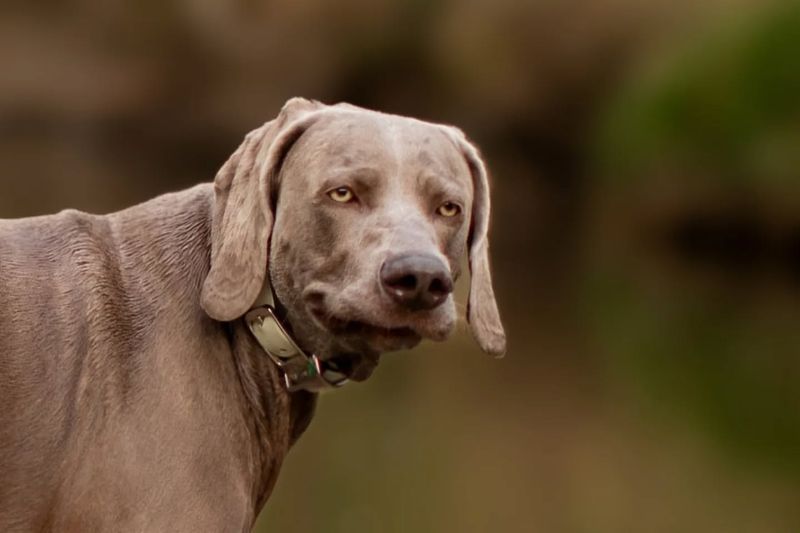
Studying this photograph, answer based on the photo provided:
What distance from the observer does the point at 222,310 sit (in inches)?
162

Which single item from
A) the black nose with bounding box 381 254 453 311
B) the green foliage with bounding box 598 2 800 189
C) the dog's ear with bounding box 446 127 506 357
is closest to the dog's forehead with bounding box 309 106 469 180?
the dog's ear with bounding box 446 127 506 357

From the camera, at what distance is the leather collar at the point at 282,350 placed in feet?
13.8

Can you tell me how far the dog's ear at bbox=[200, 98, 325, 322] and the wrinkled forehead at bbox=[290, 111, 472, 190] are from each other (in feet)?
0.27

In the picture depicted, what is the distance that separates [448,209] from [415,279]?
353 millimetres

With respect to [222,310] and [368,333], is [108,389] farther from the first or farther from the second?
[368,333]

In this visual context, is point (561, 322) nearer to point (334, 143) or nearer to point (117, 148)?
point (334, 143)

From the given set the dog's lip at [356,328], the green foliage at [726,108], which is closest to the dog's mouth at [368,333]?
the dog's lip at [356,328]

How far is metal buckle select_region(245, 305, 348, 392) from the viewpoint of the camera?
13.8ft

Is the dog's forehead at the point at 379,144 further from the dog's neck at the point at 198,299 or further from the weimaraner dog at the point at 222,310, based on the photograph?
the dog's neck at the point at 198,299

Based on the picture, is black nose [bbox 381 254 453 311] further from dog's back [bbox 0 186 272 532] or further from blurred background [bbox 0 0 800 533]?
blurred background [bbox 0 0 800 533]

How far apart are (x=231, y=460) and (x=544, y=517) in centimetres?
499

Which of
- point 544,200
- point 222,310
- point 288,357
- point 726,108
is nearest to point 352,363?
point 288,357

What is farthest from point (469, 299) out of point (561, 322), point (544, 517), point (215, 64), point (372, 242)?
point (215, 64)

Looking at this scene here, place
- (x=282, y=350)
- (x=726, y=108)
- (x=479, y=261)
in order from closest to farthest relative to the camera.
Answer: (x=282, y=350)
(x=479, y=261)
(x=726, y=108)
